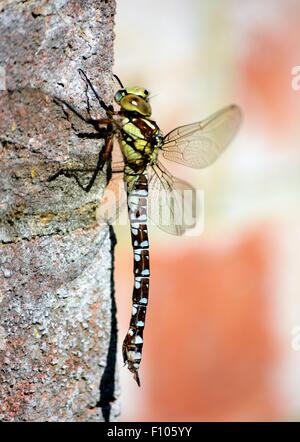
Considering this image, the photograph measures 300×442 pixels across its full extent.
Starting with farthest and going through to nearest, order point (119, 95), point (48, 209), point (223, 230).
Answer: point (223, 230)
point (119, 95)
point (48, 209)

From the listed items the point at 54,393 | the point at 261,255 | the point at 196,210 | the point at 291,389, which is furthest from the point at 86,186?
the point at 291,389

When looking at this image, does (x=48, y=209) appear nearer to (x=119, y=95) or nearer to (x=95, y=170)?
(x=95, y=170)

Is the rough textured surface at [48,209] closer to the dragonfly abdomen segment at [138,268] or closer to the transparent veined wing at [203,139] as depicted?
the dragonfly abdomen segment at [138,268]

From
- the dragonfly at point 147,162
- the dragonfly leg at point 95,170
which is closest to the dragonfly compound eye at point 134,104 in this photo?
the dragonfly at point 147,162

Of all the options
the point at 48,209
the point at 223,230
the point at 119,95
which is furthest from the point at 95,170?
the point at 223,230

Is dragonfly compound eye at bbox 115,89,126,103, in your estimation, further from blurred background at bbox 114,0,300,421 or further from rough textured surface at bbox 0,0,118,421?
rough textured surface at bbox 0,0,118,421
